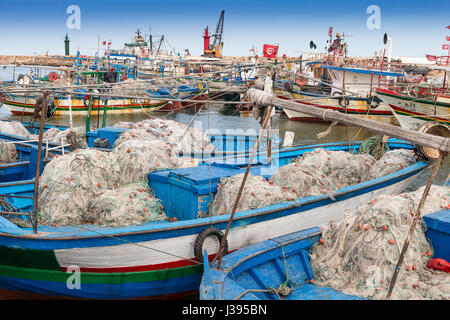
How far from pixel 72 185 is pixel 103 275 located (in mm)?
1962

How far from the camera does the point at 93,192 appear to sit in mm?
7660

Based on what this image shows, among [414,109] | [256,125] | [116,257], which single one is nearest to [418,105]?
[414,109]

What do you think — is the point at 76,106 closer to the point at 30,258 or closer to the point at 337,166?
the point at 337,166

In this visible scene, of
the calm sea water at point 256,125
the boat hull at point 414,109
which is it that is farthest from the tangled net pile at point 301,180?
the boat hull at point 414,109

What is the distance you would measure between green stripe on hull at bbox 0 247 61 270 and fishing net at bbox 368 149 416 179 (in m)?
7.52

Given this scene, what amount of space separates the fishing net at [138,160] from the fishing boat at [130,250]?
3.22ft

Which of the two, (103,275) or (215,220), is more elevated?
(215,220)

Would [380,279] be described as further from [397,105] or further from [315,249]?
[397,105]

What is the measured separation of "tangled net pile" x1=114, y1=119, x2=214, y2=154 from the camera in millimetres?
10703

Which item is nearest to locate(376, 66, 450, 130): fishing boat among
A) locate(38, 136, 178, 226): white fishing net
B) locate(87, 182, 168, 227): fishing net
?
locate(38, 136, 178, 226): white fishing net

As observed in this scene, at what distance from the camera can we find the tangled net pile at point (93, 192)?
7.16 meters

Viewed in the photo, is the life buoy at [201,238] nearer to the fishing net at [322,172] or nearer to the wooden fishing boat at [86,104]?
the fishing net at [322,172]

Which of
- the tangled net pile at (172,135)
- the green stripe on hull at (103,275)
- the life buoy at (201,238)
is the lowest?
the green stripe on hull at (103,275)
